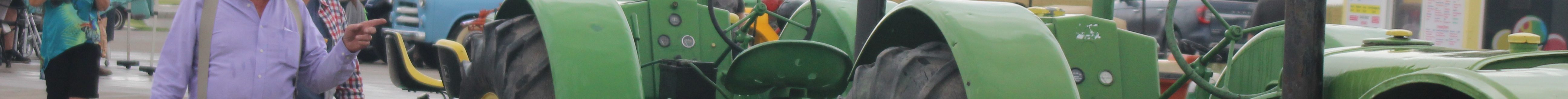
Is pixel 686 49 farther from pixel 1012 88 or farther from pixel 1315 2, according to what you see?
pixel 1315 2

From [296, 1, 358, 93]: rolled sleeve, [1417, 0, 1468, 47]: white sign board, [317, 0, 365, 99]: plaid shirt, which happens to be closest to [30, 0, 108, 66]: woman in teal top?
[317, 0, 365, 99]: plaid shirt

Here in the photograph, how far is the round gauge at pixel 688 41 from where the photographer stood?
13.4 feet

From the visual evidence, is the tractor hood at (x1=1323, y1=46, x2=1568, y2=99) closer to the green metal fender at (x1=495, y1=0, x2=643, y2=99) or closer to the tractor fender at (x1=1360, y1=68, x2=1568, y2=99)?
the tractor fender at (x1=1360, y1=68, x2=1568, y2=99)

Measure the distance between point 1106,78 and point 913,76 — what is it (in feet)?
2.02

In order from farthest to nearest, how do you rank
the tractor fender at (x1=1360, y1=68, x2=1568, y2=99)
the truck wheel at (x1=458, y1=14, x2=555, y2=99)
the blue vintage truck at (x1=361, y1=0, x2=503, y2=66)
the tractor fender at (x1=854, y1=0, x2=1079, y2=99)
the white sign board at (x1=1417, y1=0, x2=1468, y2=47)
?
1. the blue vintage truck at (x1=361, y1=0, x2=503, y2=66)
2. the white sign board at (x1=1417, y1=0, x2=1468, y2=47)
3. the truck wheel at (x1=458, y1=14, x2=555, y2=99)
4. the tractor fender at (x1=854, y1=0, x2=1079, y2=99)
5. the tractor fender at (x1=1360, y1=68, x2=1568, y2=99)

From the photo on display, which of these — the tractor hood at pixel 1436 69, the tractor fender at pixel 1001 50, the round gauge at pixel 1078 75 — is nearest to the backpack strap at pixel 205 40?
the tractor fender at pixel 1001 50

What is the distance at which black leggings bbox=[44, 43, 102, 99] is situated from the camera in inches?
229

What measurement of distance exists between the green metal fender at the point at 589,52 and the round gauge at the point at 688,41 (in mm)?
1092

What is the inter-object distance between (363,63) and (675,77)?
752cm

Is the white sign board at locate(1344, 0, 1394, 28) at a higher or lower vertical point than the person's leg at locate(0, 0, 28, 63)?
higher

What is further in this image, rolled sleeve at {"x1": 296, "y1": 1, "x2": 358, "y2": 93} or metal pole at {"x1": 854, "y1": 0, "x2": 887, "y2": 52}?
rolled sleeve at {"x1": 296, "y1": 1, "x2": 358, "y2": 93}

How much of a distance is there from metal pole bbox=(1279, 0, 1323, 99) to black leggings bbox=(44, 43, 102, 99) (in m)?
5.07

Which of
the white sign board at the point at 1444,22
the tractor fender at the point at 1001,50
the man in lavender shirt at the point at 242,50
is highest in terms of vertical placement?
the tractor fender at the point at 1001,50

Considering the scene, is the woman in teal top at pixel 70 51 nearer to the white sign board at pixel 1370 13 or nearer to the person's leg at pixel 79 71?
the person's leg at pixel 79 71
